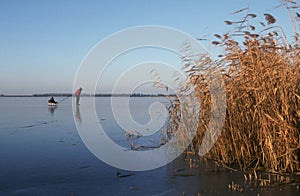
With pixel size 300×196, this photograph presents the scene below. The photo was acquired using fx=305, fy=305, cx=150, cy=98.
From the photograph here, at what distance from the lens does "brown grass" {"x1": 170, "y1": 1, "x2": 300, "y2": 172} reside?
3.06m

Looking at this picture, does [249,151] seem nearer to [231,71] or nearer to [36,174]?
[231,71]

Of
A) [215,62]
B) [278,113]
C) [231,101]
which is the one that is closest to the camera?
[278,113]

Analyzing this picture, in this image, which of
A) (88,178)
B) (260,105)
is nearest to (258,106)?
(260,105)

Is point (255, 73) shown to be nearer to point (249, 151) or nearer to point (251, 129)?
point (251, 129)

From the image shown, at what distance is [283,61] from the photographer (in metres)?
3.32

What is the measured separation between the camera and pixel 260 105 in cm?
324

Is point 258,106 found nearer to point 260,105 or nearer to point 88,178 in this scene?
point 260,105

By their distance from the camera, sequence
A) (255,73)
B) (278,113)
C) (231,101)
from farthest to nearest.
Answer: (231,101) → (255,73) → (278,113)

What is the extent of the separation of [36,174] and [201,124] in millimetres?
2095

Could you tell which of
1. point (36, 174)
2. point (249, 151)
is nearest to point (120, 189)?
point (36, 174)

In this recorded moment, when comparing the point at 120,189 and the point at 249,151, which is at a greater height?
the point at 249,151

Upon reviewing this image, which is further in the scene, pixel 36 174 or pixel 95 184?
pixel 36 174

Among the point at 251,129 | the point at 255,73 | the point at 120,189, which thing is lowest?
the point at 120,189

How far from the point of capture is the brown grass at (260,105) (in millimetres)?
3059
